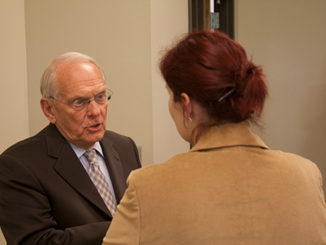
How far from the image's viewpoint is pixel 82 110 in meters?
1.53

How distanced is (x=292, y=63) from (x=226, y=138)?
3157mm

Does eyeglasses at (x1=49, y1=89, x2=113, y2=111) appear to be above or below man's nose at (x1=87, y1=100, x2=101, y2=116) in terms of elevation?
above

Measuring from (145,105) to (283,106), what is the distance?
1774 millimetres

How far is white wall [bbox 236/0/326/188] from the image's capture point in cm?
381

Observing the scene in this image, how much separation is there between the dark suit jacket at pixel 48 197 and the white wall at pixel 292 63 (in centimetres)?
268

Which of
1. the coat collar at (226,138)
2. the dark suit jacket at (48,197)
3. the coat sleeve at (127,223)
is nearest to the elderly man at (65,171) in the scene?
the dark suit jacket at (48,197)

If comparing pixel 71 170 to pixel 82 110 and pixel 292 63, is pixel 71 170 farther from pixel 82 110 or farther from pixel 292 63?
pixel 292 63

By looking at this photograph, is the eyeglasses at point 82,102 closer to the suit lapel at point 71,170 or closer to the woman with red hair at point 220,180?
the suit lapel at point 71,170

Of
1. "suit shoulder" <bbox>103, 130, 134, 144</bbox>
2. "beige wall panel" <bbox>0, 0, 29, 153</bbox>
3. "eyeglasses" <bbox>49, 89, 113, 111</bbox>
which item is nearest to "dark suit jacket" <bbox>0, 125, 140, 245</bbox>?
"eyeglasses" <bbox>49, 89, 113, 111</bbox>

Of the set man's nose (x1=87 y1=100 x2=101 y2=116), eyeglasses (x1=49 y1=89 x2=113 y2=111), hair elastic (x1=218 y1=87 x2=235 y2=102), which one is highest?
hair elastic (x1=218 y1=87 x2=235 y2=102)

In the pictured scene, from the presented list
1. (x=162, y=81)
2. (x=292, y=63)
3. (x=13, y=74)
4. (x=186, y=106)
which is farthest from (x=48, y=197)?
(x=292, y=63)

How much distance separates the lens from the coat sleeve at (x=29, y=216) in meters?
1.31

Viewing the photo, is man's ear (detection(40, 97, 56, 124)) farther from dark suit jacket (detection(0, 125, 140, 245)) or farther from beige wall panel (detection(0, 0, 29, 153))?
beige wall panel (detection(0, 0, 29, 153))

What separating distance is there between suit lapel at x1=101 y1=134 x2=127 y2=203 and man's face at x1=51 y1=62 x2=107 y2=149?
113mm
